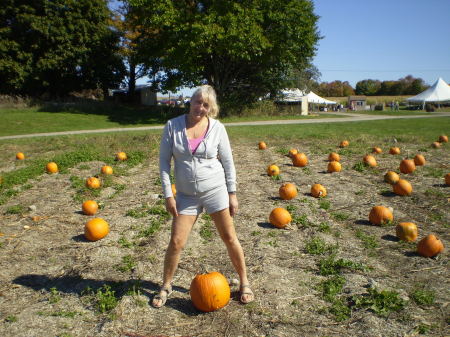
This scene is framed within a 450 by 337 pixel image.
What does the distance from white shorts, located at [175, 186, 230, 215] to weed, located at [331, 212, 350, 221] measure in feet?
9.40

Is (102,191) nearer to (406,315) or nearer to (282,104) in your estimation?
(406,315)

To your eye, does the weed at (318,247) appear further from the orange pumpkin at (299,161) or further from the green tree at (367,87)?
the green tree at (367,87)

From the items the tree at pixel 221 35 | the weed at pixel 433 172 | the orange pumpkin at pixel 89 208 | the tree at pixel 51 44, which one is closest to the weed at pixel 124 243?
the orange pumpkin at pixel 89 208

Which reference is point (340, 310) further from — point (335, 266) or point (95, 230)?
point (95, 230)

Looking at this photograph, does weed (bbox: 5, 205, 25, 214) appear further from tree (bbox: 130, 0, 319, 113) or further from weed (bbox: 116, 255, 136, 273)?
tree (bbox: 130, 0, 319, 113)

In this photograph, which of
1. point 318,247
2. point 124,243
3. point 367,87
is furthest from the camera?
point 367,87

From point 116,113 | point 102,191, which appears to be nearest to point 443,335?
point 102,191

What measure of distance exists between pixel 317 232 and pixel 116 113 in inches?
1149

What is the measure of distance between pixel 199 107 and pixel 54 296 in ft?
Result: 7.76

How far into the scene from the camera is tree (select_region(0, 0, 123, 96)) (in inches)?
1251

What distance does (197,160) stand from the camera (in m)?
3.28

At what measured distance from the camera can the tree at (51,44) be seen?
3178 centimetres

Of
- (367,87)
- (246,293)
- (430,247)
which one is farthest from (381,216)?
(367,87)

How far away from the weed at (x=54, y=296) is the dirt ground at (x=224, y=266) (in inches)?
0.4
